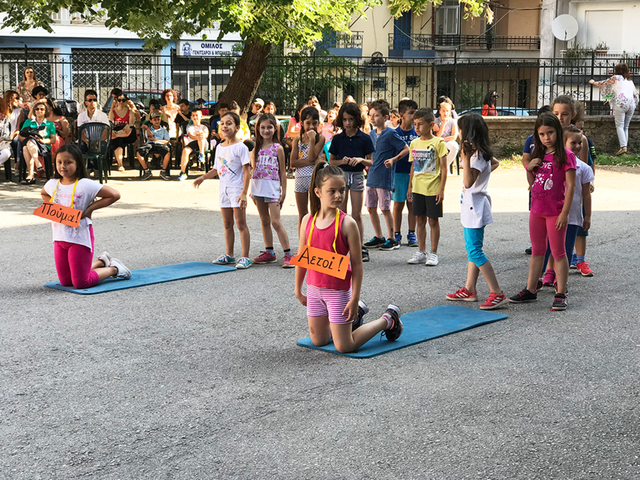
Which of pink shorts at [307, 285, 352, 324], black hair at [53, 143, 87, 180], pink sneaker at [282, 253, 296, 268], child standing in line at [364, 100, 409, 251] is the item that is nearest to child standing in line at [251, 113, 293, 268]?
pink sneaker at [282, 253, 296, 268]

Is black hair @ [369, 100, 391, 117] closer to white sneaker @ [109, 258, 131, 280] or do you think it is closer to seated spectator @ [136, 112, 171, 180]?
white sneaker @ [109, 258, 131, 280]

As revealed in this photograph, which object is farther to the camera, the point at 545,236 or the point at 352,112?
the point at 352,112

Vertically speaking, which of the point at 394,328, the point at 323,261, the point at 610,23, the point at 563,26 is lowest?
the point at 394,328

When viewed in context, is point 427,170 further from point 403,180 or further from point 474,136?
point 474,136

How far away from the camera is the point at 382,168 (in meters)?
9.28

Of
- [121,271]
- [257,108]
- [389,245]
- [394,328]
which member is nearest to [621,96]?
[257,108]

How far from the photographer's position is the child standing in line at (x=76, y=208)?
24.1 feet

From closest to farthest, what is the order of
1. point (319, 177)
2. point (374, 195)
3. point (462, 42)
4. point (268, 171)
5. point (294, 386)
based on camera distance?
point (294, 386), point (319, 177), point (268, 171), point (374, 195), point (462, 42)

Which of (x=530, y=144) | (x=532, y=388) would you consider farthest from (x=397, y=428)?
(x=530, y=144)

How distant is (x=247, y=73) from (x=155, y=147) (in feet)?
Answer: 9.12

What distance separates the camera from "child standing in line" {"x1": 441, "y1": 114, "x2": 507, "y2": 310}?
6820 mm

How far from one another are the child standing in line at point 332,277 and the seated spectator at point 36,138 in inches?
420

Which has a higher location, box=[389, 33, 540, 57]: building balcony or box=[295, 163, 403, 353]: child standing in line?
box=[389, 33, 540, 57]: building balcony

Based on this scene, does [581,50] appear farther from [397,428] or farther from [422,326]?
[397,428]
